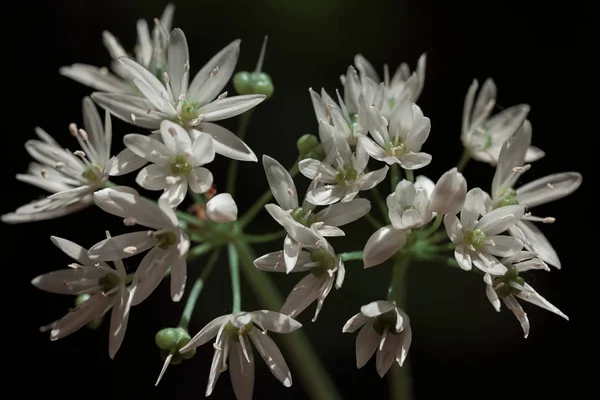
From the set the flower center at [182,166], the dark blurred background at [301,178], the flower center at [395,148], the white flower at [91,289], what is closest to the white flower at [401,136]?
the flower center at [395,148]

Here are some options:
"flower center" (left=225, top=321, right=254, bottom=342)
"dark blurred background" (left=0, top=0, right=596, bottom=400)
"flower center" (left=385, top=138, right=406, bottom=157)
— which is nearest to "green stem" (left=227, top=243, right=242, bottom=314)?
"flower center" (left=225, top=321, right=254, bottom=342)

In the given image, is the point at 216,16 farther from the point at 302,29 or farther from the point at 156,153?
the point at 156,153

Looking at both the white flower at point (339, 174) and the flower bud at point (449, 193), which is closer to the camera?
the flower bud at point (449, 193)

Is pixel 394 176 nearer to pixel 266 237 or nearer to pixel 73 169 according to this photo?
pixel 266 237

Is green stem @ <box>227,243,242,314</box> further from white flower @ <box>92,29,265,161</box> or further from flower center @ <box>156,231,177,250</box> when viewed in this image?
white flower @ <box>92,29,265,161</box>

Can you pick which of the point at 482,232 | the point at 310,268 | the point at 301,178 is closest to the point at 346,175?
the point at 310,268

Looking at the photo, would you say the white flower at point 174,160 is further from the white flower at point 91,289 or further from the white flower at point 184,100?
the white flower at point 91,289
